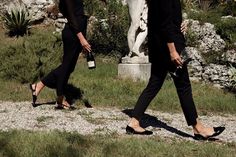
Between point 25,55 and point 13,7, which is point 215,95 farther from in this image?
point 13,7

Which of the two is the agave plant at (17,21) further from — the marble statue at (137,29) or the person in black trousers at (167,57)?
the person in black trousers at (167,57)

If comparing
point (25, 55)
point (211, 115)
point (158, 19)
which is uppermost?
point (158, 19)

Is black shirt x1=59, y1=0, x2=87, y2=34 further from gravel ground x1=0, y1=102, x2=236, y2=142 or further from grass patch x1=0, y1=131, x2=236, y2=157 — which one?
grass patch x1=0, y1=131, x2=236, y2=157

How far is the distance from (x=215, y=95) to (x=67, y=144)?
4.70m

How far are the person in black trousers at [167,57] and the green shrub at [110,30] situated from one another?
246 inches

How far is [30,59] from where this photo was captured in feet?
31.7

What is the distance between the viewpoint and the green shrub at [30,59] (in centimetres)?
923

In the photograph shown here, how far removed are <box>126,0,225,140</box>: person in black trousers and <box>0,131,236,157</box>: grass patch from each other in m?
0.36

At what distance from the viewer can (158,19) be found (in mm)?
5367

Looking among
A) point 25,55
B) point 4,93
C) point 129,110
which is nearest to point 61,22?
point 25,55

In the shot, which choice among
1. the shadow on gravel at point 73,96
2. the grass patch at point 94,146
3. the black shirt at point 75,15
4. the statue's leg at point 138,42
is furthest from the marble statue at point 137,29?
the grass patch at point 94,146

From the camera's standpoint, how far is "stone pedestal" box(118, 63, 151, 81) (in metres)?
9.62

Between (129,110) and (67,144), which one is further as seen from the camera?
(129,110)

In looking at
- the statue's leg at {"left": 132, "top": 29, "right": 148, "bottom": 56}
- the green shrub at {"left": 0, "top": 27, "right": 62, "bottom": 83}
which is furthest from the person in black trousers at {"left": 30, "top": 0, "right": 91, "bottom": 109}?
the statue's leg at {"left": 132, "top": 29, "right": 148, "bottom": 56}
